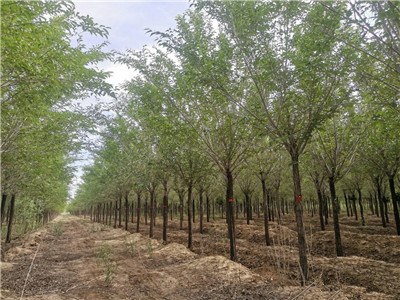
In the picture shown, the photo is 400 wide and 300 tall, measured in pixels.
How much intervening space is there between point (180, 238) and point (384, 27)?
16.6 meters

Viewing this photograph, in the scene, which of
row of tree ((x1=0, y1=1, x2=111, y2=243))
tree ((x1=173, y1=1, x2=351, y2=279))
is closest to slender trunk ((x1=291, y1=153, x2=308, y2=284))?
tree ((x1=173, y1=1, x2=351, y2=279))

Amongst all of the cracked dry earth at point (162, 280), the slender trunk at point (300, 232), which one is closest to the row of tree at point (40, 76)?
the cracked dry earth at point (162, 280)

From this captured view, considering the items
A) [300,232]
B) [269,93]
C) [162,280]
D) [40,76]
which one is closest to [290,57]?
[269,93]

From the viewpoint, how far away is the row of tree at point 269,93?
21.7 ft

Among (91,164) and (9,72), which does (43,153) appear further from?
(91,164)

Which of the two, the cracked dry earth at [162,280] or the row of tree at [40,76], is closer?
the row of tree at [40,76]

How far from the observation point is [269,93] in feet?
32.1

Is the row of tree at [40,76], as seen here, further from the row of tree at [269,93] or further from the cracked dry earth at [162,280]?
the cracked dry earth at [162,280]

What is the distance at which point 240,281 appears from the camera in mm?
7395

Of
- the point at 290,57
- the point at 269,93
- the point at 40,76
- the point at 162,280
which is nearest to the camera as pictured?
the point at 40,76

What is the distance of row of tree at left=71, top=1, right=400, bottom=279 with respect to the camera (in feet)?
21.7

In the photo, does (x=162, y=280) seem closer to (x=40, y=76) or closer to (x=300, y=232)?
(x=300, y=232)

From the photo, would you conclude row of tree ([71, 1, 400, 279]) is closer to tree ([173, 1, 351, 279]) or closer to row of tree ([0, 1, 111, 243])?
tree ([173, 1, 351, 279])

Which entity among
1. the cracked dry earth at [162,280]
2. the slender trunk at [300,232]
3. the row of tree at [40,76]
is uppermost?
the row of tree at [40,76]
